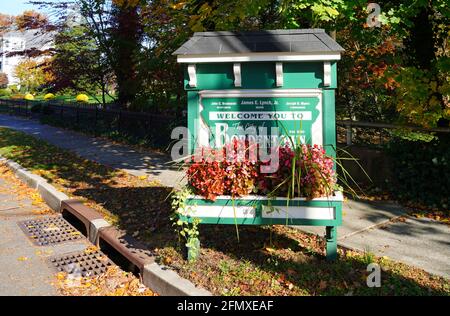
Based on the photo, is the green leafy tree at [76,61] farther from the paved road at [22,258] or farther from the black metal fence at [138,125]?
the paved road at [22,258]

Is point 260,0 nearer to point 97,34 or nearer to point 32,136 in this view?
point 97,34

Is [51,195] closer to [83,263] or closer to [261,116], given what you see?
[83,263]

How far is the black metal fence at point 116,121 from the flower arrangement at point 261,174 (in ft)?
24.0

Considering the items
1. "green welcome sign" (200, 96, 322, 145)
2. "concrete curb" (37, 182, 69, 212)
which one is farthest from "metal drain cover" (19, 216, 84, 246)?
"green welcome sign" (200, 96, 322, 145)

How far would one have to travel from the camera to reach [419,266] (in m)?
4.27

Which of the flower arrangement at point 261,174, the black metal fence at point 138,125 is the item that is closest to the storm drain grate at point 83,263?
the flower arrangement at point 261,174

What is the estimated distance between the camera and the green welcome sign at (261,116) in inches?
175

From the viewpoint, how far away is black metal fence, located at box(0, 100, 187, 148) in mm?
12258

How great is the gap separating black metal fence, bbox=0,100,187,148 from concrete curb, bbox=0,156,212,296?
4.06 m

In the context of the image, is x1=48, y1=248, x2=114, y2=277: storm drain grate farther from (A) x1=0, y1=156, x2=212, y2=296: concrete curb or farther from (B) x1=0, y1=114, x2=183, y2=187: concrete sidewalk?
(B) x1=0, y1=114, x2=183, y2=187: concrete sidewalk

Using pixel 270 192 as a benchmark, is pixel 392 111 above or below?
above

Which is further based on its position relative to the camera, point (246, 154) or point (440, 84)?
point (440, 84)
